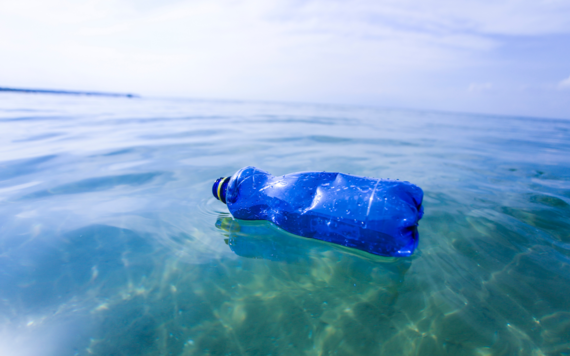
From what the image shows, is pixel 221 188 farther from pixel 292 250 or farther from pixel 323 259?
pixel 323 259

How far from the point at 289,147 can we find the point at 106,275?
442 cm

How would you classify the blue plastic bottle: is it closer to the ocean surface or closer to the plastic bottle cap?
the plastic bottle cap

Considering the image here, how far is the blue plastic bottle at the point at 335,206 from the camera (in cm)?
188

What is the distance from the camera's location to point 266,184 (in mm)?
2410

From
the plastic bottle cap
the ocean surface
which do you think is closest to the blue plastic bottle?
the plastic bottle cap

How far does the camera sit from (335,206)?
6.62 feet

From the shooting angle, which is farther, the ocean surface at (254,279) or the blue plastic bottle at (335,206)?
the blue plastic bottle at (335,206)

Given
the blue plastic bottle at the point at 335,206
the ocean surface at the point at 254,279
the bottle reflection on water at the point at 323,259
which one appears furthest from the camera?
the blue plastic bottle at the point at 335,206

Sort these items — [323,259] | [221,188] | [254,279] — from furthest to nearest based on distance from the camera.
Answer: [221,188]
[323,259]
[254,279]

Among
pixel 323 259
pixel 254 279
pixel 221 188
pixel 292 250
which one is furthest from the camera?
pixel 221 188

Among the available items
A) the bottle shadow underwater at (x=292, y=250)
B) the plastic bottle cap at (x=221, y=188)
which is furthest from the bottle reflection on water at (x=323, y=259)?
the plastic bottle cap at (x=221, y=188)

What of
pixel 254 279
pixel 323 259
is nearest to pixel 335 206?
pixel 323 259

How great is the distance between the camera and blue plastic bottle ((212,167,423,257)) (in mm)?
1875

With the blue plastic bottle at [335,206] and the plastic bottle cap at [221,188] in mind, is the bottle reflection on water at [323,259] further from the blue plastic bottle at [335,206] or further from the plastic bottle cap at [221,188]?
the plastic bottle cap at [221,188]
